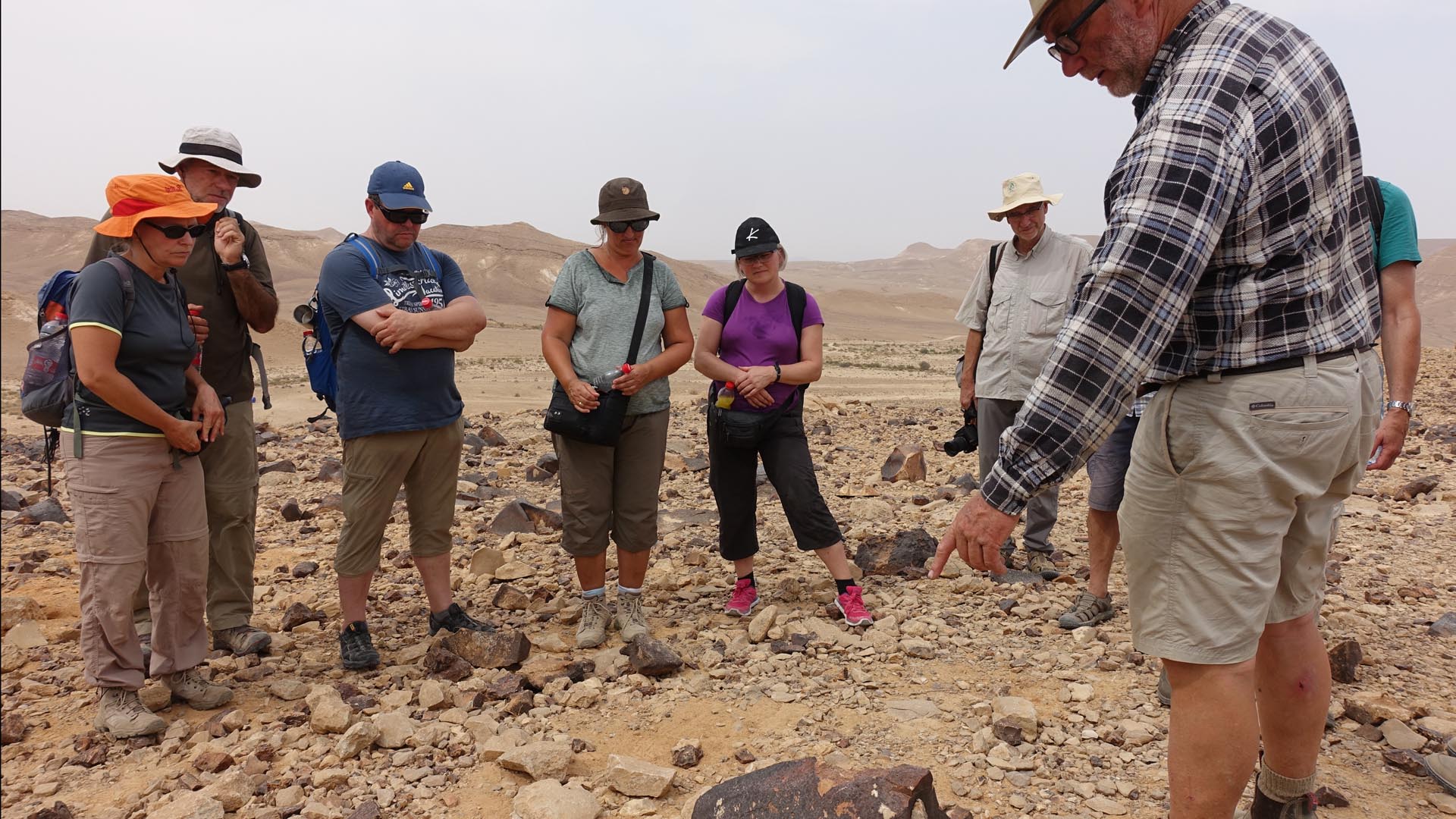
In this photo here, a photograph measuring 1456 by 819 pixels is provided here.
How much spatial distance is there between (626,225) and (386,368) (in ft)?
3.96

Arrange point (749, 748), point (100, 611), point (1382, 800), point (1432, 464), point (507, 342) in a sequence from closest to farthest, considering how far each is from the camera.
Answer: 1. point (1382, 800)
2. point (749, 748)
3. point (100, 611)
4. point (1432, 464)
5. point (507, 342)

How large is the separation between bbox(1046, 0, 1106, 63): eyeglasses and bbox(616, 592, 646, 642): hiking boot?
10.1 feet

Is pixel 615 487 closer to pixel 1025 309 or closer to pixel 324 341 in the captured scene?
pixel 324 341

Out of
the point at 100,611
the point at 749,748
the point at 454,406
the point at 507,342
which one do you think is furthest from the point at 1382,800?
the point at 507,342

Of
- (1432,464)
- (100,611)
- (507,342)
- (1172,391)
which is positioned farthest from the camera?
(507,342)

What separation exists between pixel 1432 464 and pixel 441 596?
7.95 m

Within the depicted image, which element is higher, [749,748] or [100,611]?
[100,611]

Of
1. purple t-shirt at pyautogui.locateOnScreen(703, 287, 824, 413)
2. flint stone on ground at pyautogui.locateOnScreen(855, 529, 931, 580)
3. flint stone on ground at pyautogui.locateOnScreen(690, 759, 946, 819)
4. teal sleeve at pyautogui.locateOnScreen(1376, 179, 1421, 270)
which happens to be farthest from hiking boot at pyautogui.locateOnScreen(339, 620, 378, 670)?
teal sleeve at pyautogui.locateOnScreen(1376, 179, 1421, 270)

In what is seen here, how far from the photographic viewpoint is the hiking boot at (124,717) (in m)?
3.51

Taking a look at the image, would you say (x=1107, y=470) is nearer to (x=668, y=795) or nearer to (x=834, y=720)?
(x=834, y=720)

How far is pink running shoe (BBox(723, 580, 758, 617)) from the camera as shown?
4.77 m

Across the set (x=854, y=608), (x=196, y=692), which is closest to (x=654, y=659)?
(x=854, y=608)

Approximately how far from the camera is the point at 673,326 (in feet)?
15.1

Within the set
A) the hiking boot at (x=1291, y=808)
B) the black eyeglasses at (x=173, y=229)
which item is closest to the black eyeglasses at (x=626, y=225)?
the black eyeglasses at (x=173, y=229)
